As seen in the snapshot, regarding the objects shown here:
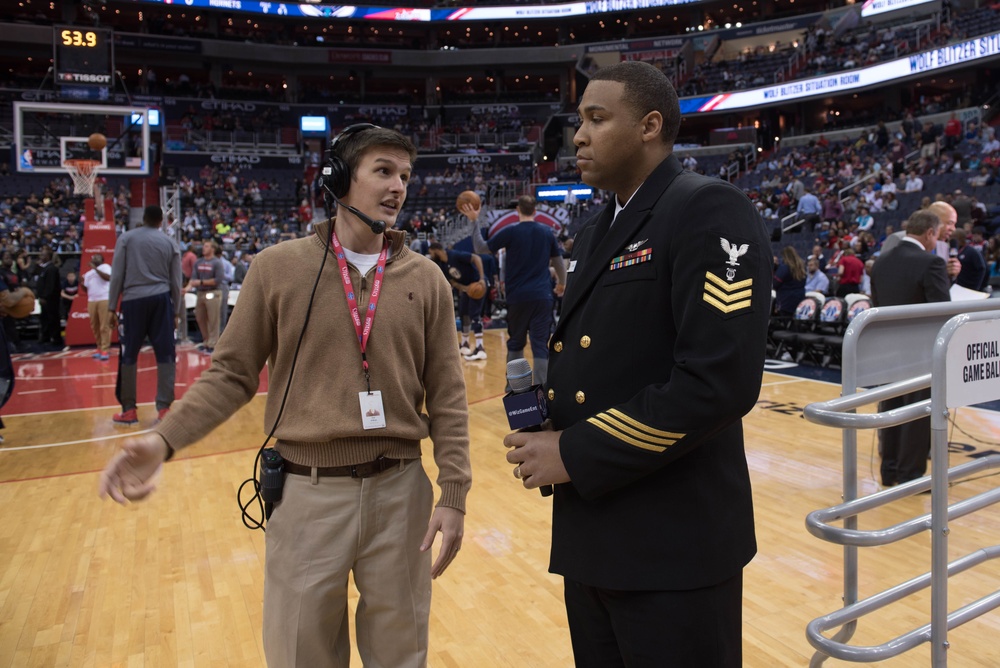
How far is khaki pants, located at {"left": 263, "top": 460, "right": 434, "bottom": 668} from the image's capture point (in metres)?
1.77

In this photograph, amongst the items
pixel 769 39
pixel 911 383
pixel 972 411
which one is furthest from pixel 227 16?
pixel 911 383

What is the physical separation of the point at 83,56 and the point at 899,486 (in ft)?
57.4

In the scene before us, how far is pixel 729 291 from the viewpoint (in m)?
1.23

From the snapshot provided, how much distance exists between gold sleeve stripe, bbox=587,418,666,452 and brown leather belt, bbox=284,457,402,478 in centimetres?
73

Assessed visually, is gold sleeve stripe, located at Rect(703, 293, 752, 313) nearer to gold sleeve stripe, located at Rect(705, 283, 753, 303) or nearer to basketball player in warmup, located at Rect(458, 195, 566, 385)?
gold sleeve stripe, located at Rect(705, 283, 753, 303)

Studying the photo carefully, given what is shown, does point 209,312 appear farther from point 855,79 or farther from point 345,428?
point 855,79

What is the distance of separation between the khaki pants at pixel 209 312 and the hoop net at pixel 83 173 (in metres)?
4.20

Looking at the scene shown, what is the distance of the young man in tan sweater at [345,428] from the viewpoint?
1780 millimetres

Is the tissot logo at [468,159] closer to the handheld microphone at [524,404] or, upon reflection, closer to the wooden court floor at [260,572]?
the wooden court floor at [260,572]

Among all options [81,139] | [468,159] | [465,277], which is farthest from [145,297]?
[468,159]

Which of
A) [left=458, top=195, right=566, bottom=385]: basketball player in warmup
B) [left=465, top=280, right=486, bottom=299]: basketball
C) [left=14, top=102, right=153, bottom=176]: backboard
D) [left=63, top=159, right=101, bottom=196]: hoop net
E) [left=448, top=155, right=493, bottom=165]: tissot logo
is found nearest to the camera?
[left=458, top=195, right=566, bottom=385]: basketball player in warmup

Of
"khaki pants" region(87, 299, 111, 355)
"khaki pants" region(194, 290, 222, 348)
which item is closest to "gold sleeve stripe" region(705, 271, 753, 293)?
"khaki pants" region(194, 290, 222, 348)

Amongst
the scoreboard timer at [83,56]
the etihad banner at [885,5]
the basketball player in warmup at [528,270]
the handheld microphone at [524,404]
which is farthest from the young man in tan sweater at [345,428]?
the etihad banner at [885,5]

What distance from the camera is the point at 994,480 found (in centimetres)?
468
